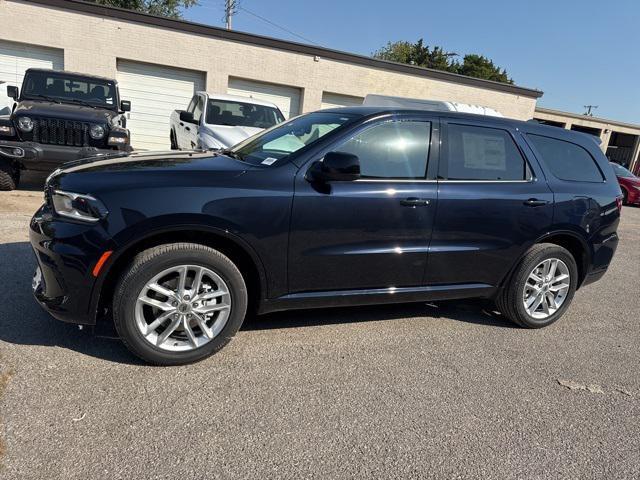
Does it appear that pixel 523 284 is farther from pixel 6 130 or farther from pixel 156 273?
pixel 6 130

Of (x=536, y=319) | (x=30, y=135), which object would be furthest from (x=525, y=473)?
(x=30, y=135)

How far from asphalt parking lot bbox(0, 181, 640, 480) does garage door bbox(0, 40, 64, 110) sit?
11.9 m

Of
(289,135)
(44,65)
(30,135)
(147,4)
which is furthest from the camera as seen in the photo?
(147,4)

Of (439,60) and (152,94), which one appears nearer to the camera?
(152,94)

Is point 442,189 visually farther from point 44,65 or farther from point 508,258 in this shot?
point 44,65

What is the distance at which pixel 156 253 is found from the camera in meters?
2.95

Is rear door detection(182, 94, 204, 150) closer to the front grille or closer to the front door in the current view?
the front grille

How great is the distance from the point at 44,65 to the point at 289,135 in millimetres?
12955

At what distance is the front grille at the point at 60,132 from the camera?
7.16 m

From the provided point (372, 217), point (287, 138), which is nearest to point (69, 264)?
point (287, 138)

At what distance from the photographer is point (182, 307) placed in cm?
307

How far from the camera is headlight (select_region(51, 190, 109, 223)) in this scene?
285 cm

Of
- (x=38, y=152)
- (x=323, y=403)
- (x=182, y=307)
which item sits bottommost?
(x=323, y=403)

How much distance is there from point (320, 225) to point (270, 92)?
555 inches
